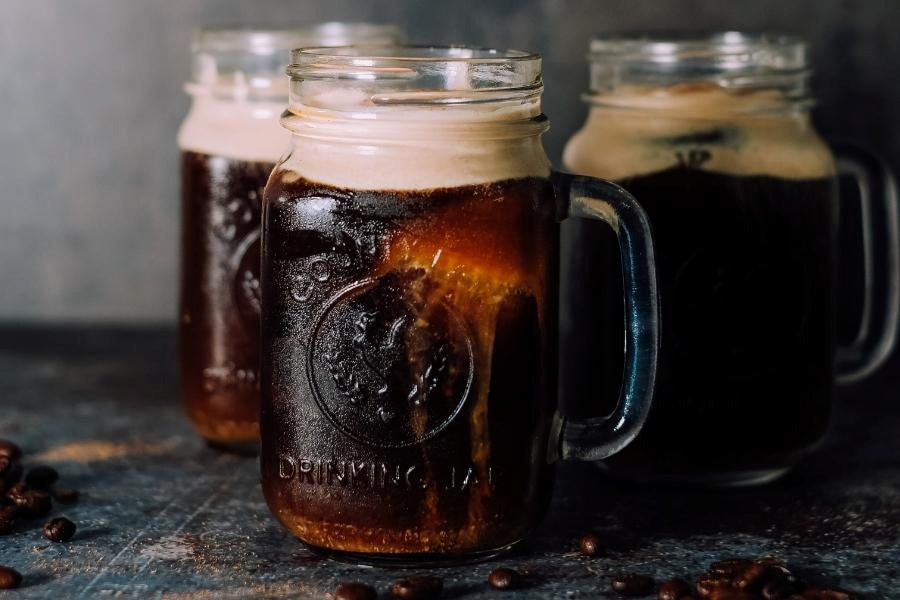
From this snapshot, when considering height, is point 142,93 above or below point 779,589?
above

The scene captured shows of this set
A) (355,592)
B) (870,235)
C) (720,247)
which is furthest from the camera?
(870,235)

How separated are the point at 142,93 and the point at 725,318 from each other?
41.3 inches

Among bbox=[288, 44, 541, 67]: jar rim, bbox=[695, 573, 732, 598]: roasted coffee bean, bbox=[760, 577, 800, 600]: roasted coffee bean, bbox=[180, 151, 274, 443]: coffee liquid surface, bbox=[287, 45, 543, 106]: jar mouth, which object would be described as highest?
bbox=[288, 44, 541, 67]: jar rim

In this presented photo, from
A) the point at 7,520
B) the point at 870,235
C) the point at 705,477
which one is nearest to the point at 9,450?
the point at 7,520

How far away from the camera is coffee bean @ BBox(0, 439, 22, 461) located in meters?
1.40

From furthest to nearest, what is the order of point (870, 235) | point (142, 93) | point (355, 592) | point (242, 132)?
point (142, 93), point (870, 235), point (242, 132), point (355, 592)

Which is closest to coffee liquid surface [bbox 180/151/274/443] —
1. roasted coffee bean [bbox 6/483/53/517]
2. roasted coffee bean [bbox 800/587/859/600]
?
roasted coffee bean [bbox 6/483/53/517]

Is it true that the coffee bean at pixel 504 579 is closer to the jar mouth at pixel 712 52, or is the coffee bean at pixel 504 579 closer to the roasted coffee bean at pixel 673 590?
the roasted coffee bean at pixel 673 590

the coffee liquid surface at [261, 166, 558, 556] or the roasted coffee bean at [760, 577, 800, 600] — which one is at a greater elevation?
the coffee liquid surface at [261, 166, 558, 556]

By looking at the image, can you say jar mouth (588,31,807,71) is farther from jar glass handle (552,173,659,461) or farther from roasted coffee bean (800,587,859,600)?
roasted coffee bean (800,587,859,600)

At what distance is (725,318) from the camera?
1.30m

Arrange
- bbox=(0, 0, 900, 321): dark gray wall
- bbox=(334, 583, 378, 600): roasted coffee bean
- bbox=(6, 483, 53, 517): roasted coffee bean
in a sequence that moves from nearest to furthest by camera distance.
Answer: bbox=(334, 583, 378, 600): roasted coffee bean → bbox=(6, 483, 53, 517): roasted coffee bean → bbox=(0, 0, 900, 321): dark gray wall

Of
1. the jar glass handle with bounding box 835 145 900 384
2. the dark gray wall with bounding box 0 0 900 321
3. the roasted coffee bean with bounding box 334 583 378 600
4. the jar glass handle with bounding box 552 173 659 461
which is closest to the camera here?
the roasted coffee bean with bounding box 334 583 378 600

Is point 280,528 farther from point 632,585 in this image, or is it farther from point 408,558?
point 632,585
